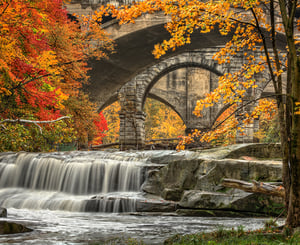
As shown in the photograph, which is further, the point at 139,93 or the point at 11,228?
the point at 139,93

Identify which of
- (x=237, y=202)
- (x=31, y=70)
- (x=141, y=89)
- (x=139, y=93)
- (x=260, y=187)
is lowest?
(x=237, y=202)

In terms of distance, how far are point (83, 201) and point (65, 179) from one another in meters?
2.09

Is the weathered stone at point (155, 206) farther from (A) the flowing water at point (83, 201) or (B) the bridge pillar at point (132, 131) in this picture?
(B) the bridge pillar at point (132, 131)

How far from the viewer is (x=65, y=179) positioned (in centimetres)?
1223

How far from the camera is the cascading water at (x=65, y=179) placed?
10820mm

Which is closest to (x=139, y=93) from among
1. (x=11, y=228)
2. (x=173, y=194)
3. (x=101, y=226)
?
(x=173, y=194)

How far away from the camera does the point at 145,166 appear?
39.7 ft

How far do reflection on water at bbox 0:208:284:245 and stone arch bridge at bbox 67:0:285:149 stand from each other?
7257 millimetres

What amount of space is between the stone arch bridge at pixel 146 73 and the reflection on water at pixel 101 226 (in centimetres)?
726

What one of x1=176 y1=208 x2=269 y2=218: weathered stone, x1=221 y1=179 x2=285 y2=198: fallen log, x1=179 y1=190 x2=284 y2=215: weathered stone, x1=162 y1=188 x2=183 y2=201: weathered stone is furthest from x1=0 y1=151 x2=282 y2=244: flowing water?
x1=221 y1=179 x2=285 y2=198: fallen log

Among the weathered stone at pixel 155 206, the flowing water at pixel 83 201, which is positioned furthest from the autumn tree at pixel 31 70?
the weathered stone at pixel 155 206

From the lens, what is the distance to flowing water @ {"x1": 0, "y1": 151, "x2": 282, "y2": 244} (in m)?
7.07

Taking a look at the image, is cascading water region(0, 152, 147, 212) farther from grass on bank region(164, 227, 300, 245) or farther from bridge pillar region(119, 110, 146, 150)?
bridge pillar region(119, 110, 146, 150)

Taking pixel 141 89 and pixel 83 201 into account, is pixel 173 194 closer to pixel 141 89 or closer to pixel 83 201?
pixel 83 201
